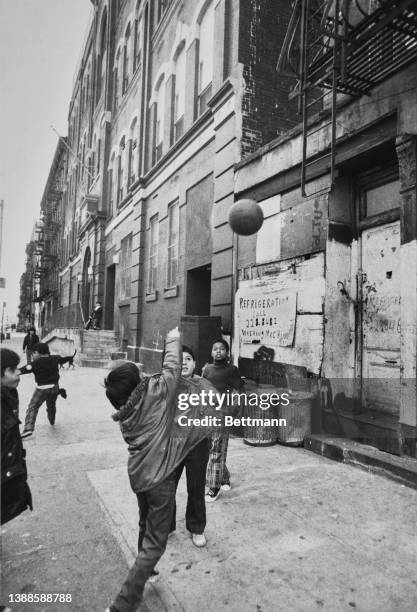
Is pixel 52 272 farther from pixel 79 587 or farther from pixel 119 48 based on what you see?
pixel 79 587

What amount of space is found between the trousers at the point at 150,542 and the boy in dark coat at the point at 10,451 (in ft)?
2.83

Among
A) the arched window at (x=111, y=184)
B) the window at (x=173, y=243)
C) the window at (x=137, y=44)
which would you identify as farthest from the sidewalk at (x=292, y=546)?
the arched window at (x=111, y=184)

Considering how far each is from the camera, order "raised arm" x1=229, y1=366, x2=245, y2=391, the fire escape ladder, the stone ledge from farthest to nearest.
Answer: "raised arm" x1=229, y1=366, x2=245, y2=391, the fire escape ladder, the stone ledge

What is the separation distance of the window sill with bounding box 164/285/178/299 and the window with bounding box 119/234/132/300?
15.5 feet

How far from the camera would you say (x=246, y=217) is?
6.59 m

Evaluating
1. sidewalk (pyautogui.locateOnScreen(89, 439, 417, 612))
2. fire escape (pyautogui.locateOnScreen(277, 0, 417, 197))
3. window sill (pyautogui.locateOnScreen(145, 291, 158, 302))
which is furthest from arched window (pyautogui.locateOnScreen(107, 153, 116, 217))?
sidewalk (pyautogui.locateOnScreen(89, 439, 417, 612))

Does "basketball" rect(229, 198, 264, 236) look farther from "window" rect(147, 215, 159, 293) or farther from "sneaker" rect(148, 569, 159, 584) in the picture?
"window" rect(147, 215, 159, 293)

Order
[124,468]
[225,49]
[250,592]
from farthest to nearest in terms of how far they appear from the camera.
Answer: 1. [225,49]
2. [124,468]
3. [250,592]

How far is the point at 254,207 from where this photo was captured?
6695mm

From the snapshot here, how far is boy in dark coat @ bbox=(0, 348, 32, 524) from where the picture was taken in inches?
108

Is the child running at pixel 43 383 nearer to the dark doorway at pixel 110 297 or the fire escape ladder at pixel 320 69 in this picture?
the fire escape ladder at pixel 320 69

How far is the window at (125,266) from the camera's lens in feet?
55.4

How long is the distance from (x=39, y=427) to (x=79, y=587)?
4.92 m

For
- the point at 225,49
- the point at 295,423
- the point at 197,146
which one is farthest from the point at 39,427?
the point at 225,49
